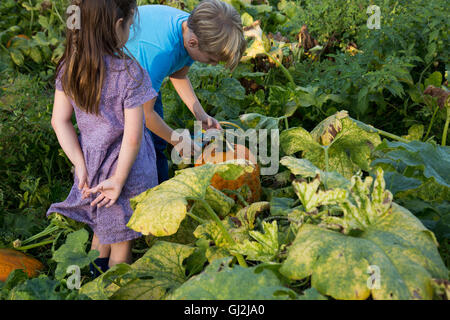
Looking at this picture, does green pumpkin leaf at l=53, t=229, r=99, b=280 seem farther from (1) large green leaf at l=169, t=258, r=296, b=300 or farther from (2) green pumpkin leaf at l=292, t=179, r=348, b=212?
(2) green pumpkin leaf at l=292, t=179, r=348, b=212

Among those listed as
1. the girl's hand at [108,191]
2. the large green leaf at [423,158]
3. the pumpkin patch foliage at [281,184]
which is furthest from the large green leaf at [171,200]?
the large green leaf at [423,158]

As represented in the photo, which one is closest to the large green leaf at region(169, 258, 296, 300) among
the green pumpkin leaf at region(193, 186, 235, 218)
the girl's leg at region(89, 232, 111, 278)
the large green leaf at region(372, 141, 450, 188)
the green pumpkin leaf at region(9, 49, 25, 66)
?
the green pumpkin leaf at region(193, 186, 235, 218)

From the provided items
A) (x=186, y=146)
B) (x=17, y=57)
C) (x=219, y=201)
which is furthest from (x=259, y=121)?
(x=17, y=57)

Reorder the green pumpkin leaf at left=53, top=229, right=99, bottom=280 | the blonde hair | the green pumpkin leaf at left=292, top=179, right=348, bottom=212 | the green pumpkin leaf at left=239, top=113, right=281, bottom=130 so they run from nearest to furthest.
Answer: the green pumpkin leaf at left=292, top=179, right=348, bottom=212 → the green pumpkin leaf at left=53, top=229, right=99, bottom=280 → the blonde hair → the green pumpkin leaf at left=239, top=113, right=281, bottom=130

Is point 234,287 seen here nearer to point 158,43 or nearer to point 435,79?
point 158,43

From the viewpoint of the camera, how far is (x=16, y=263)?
197 cm

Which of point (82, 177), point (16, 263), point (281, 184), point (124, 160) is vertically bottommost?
point (16, 263)

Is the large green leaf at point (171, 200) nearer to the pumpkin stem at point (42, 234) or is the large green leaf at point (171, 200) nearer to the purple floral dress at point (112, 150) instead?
the purple floral dress at point (112, 150)

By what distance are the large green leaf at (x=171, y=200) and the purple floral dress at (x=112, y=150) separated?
1.04 ft

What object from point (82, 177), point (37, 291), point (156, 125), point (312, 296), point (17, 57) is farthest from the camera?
point (17, 57)

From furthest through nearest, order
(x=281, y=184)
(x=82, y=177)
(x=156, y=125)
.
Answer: (x=281, y=184) → (x=156, y=125) → (x=82, y=177)

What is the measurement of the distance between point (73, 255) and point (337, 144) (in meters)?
1.11

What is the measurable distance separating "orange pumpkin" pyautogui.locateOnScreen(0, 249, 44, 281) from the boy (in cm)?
97

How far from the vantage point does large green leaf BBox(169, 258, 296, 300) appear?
1043 mm
